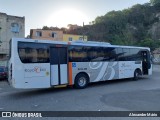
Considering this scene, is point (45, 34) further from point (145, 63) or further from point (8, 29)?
point (145, 63)

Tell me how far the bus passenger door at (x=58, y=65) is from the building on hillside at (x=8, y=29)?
25.5m

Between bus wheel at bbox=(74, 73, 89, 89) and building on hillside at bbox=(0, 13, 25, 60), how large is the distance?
25329mm

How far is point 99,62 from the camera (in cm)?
1287

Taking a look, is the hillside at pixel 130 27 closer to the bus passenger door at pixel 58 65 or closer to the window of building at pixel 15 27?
the window of building at pixel 15 27

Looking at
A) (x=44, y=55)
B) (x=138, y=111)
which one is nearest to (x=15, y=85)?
(x=44, y=55)

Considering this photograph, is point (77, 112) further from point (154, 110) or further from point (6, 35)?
point (6, 35)

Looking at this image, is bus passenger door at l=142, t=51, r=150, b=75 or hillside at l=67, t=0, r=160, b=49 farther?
hillside at l=67, t=0, r=160, b=49

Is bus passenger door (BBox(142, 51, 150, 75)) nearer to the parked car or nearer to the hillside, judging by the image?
the parked car

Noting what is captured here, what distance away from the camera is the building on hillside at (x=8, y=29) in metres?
34.2

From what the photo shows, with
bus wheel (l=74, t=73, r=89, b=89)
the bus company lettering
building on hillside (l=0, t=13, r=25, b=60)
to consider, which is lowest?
bus wheel (l=74, t=73, r=89, b=89)

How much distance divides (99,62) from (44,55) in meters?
4.24

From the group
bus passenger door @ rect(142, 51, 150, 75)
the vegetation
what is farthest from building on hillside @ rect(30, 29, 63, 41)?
bus passenger door @ rect(142, 51, 150, 75)

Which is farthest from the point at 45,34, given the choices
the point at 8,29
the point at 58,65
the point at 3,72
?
the point at 58,65

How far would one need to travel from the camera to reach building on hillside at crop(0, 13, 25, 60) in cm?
3419
